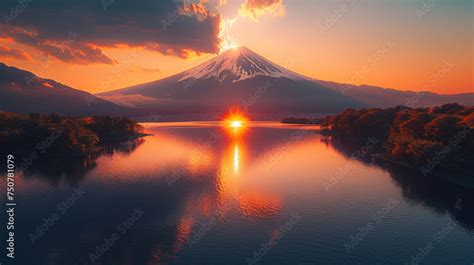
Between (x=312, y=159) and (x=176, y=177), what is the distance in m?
43.9

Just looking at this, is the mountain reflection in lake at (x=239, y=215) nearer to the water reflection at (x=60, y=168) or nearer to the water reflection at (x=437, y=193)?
the water reflection at (x=437, y=193)

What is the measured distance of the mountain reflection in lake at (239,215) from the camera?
35.3m

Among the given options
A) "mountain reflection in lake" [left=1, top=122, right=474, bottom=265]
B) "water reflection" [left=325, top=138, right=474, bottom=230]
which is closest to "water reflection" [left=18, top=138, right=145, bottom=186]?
"mountain reflection in lake" [left=1, top=122, right=474, bottom=265]

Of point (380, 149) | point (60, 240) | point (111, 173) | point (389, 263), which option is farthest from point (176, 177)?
point (380, 149)

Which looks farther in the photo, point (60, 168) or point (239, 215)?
point (60, 168)

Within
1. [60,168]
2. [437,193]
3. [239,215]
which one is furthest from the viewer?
[60,168]

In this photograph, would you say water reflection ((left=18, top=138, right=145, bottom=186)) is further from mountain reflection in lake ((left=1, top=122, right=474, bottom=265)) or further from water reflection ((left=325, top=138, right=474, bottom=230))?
water reflection ((left=325, top=138, right=474, bottom=230))

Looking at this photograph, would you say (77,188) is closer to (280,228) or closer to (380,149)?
(280,228)

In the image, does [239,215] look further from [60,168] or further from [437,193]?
[60,168]

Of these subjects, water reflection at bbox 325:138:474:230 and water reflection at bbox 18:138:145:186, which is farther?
water reflection at bbox 18:138:145:186

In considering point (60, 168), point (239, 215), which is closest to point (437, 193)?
point (239, 215)

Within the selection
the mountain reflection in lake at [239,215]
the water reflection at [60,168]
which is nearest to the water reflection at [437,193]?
the mountain reflection in lake at [239,215]

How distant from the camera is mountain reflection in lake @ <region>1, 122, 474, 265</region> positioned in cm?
3528

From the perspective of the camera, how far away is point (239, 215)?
46.1m
